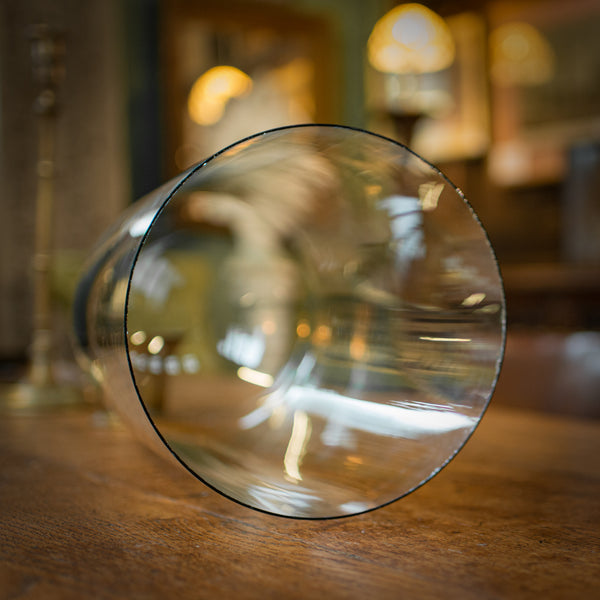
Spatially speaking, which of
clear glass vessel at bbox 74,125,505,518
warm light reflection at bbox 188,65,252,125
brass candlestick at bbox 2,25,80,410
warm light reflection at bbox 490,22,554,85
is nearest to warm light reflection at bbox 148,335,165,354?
clear glass vessel at bbox 74,125,505,518

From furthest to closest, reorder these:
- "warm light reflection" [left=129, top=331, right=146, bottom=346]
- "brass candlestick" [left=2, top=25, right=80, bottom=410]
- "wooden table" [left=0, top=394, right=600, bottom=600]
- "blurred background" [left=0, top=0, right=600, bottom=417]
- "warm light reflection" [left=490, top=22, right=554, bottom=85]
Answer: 1. "warm light reflection" [left=490, top=22, right=554, bottom=85]
2. "blurred background" [left=0, top=0, right=600, bottom=417]
3. "brass candlestick" [left=2, top=25, right=80, bottom=410]
4. "warm light reflection" [left=129, top=331, right=146, bottom=346]
5. "wooden table" [left=0, top=394, right=600, bottom=600]

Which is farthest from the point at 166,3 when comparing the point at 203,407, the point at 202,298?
the point at 203,407

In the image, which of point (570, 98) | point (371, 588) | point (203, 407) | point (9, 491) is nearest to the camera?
point (371, 588)

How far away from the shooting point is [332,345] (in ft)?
1.78

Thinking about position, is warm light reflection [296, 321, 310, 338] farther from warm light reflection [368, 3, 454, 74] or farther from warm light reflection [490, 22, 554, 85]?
warm light reflection [490, 22, 554, 85]

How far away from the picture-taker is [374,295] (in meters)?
0.49

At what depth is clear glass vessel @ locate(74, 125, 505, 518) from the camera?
1.03 ft

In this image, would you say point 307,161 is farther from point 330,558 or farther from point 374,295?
point 330,558

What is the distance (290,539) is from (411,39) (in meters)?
2.92

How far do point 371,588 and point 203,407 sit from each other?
14.5 inches

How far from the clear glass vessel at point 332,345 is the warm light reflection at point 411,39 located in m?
2.50

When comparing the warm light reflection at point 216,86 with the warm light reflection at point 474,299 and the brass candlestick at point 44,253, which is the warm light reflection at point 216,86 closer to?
the brass candlestick at point 44,253

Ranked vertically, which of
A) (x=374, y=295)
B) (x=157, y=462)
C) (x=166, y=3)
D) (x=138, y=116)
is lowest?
(x=157, y=462)

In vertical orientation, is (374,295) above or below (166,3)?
below
